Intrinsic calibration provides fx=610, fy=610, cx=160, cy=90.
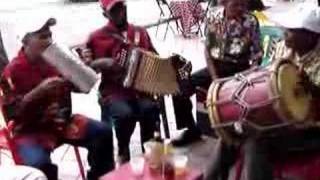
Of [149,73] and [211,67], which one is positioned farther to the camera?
[211,67]

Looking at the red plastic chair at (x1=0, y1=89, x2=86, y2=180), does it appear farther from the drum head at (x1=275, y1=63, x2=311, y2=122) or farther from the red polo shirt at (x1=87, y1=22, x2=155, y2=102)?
the drum head at (x1=275, y1=63, x2=311, y2=122)

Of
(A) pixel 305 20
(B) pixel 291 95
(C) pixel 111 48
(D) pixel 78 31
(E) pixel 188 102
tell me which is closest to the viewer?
(B) pixel 291 95

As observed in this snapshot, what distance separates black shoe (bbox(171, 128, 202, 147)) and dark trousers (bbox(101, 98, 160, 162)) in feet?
0.74

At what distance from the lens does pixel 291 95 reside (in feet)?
9.53

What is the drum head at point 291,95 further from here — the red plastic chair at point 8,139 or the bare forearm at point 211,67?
the red plastic chair at point 8,139

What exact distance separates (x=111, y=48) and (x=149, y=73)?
1.05 feet

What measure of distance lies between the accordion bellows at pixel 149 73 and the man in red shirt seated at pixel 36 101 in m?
0.48

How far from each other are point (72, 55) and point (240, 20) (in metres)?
1.32

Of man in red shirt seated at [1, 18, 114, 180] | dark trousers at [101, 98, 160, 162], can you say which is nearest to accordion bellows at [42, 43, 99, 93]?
man in red shirt seated at [1, 18, 114, 180]

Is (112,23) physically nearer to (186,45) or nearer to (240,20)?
(240,20)

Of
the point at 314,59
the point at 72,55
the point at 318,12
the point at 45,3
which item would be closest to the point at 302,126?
the point at 314,59

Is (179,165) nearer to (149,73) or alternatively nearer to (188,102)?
(149,73)

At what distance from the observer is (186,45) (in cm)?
847

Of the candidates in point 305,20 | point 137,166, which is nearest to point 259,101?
point 305,20
